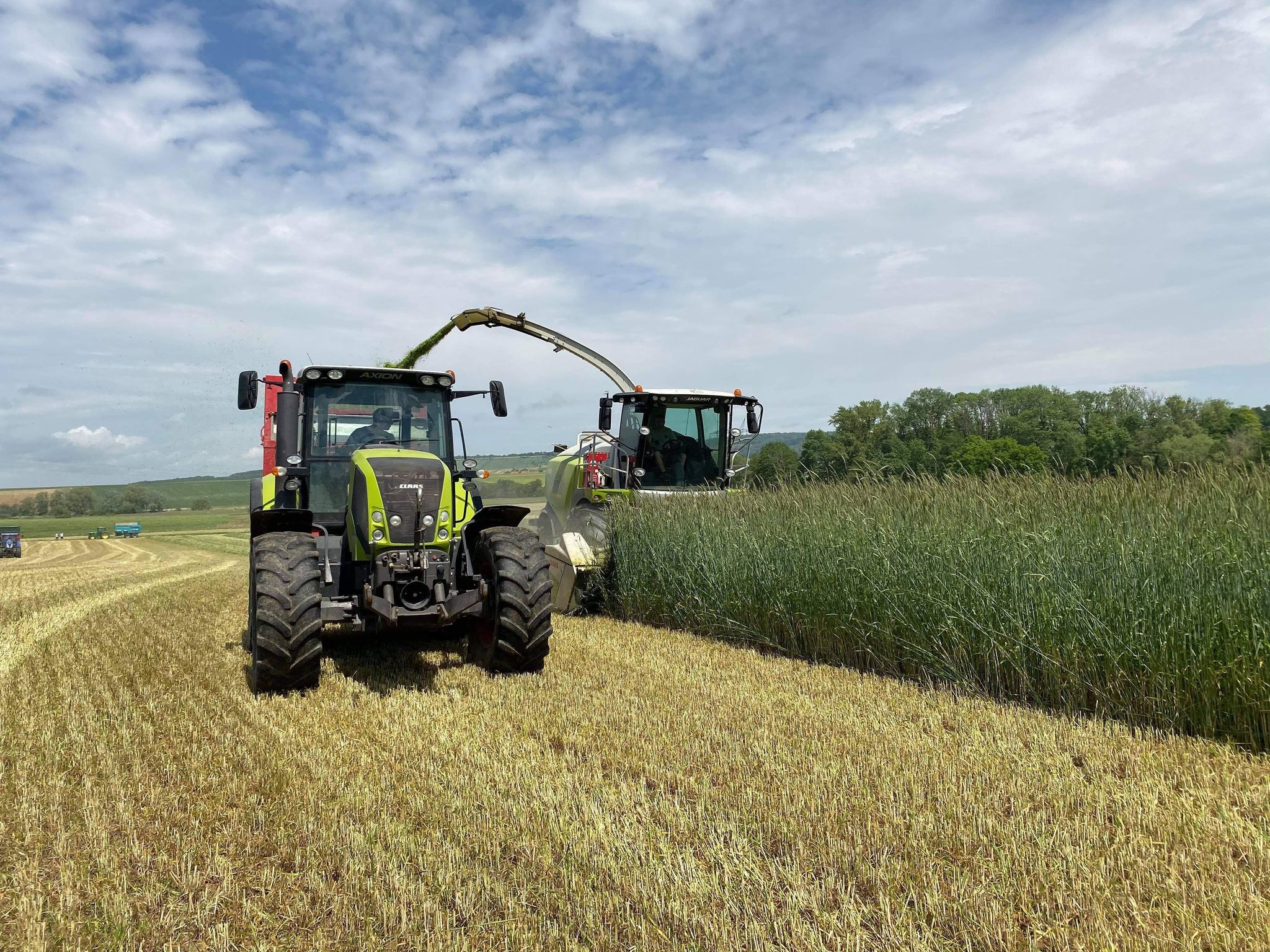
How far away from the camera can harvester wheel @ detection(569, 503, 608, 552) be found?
33.4 ft

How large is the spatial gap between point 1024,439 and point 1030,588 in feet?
9.73

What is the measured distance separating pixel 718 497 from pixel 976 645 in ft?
13.2

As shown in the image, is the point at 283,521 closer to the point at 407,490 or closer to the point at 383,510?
the point at 383,510

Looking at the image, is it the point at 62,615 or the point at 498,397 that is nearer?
the point at 498,397

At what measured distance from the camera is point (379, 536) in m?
5.88

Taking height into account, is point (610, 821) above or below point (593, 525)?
below

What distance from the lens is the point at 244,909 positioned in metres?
2.87

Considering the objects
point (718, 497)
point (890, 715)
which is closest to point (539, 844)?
point (890, 715)

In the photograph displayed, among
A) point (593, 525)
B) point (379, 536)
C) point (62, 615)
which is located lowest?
point (62, 615)

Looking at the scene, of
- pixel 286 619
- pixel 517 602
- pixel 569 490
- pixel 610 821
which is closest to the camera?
pixel 610 821

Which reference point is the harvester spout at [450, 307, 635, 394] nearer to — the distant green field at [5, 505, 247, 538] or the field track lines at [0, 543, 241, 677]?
the field track lines at [0, 543, 241, 677]

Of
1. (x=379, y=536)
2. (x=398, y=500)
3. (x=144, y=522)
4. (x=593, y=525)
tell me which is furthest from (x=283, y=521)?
(x=144, y=522)

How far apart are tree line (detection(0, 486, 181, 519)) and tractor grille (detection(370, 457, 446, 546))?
92.7m

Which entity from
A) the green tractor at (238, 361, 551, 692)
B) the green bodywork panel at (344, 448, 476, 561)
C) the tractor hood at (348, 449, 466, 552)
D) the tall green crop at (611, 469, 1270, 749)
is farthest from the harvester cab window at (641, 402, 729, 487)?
the tractor hood at (348, 449, 466, 552)
